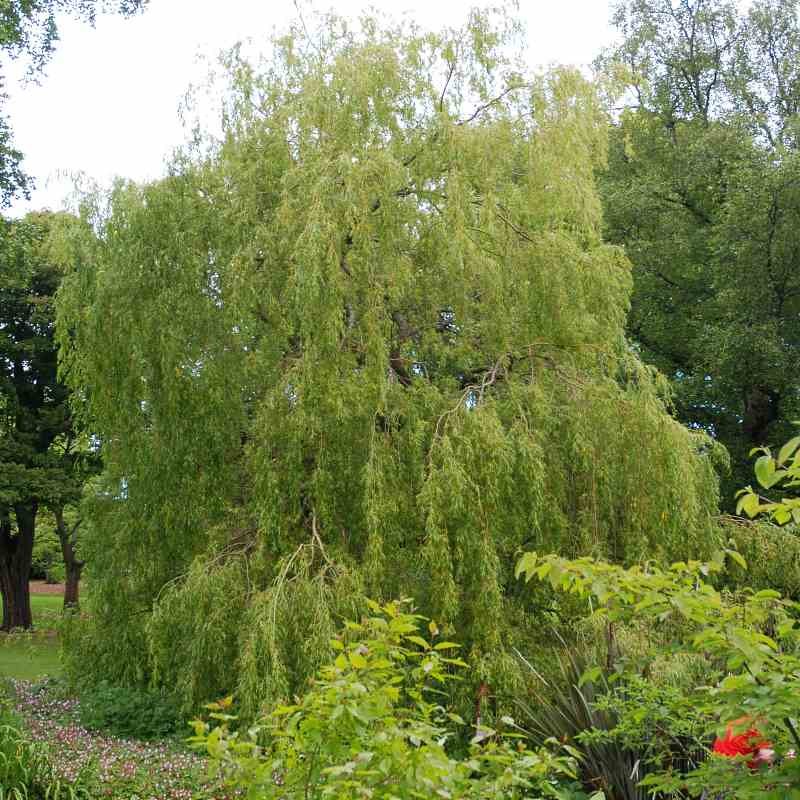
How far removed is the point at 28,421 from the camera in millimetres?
16672

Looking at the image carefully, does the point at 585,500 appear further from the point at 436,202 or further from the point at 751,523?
the point at 436,202

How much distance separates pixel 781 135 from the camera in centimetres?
1467

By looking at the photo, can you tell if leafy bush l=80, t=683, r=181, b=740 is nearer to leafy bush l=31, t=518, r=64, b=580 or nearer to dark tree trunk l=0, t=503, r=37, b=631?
dark tree trunk l=0, t=503, r=37, b=631

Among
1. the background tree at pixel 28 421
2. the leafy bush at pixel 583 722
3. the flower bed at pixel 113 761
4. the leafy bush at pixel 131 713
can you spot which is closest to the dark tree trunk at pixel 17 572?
the background tree at pixel 28 421

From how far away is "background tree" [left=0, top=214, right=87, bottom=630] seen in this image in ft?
51.4

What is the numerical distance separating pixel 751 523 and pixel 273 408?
4217 mm

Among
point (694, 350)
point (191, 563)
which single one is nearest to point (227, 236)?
point (191, 563)

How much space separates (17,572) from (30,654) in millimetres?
4859

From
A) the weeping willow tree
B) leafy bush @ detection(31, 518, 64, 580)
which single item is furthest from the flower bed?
leafy bush @ detection(31, 518, 64, 580)

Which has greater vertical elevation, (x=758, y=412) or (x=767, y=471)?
(x=758, y=412)

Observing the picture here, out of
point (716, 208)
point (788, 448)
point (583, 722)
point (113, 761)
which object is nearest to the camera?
point (788, 448)

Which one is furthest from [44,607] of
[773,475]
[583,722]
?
[773,475]

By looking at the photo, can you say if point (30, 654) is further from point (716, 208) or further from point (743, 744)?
point (716, 208)

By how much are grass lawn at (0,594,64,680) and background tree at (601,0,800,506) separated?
9.58 metres
